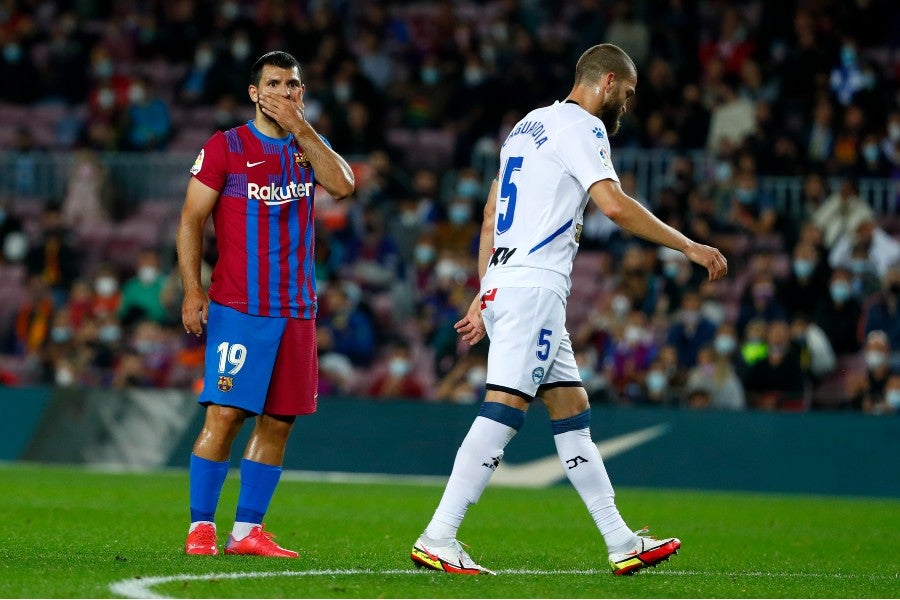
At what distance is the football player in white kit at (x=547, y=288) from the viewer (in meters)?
6.81

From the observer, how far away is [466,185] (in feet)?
64.5

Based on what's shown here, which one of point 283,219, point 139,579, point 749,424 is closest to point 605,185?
point 283,219

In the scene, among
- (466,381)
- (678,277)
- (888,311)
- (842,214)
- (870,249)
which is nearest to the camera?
(888,311)

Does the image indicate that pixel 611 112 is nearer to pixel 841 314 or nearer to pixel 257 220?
pixel 257 220

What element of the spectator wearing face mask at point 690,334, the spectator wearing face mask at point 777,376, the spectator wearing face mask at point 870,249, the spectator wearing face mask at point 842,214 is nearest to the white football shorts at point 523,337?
the spectator wearing face mask at point 777,376

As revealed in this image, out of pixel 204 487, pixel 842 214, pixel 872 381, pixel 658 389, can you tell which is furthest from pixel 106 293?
pixel 204 487

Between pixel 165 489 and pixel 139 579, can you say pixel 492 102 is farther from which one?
pixel 139 579

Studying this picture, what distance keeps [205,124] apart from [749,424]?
11.0 m

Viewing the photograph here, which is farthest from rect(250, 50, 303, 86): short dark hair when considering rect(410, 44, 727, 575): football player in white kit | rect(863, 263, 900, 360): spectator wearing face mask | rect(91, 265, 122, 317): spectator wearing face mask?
rect(91, 265, 122, 317): spectator wearing face mask

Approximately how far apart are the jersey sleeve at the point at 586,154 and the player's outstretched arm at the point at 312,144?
1.20 metres

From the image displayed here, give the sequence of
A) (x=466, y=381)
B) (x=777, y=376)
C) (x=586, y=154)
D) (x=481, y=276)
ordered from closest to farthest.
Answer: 1. (x=586, y=154)
2. (x=481, y=276)
3. (x=777, y=376)
4. (x=466, y=381)

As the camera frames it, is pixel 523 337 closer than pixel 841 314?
Yes

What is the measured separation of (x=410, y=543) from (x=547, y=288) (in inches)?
100

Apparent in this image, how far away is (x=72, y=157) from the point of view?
21.9 metres
